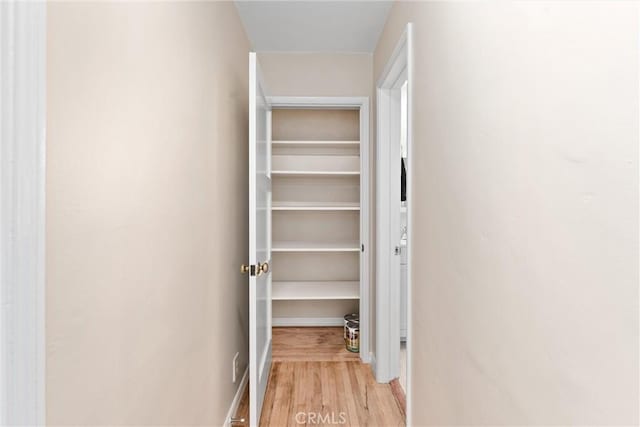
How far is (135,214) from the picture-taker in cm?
109

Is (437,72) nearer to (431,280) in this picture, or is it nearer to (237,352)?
(431,280)

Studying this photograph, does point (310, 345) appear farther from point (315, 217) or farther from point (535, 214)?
point (535, 214)

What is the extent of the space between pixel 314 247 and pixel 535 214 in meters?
2.59

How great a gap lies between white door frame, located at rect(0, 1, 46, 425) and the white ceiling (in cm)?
190

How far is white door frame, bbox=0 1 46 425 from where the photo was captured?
24.9 inches

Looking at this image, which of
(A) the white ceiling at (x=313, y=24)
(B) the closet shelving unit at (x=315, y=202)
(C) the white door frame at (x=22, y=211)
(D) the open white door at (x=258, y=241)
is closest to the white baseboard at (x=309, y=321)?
(B) the closet shelving unit at (x=315, y=202)

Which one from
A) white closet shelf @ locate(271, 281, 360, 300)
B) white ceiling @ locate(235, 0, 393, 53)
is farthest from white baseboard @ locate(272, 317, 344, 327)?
white ceiling @ locate(235, 0, 393, 53)

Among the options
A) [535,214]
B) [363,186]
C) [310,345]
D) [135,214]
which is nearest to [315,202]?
[363,186]

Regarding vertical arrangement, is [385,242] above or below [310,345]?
above

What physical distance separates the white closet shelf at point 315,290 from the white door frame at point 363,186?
195 millimetres

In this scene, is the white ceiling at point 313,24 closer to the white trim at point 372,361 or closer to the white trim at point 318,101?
the white trim at point 318,101

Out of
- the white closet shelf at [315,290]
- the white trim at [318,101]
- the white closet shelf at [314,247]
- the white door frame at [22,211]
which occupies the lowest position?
the white closet shelf at [315,290]

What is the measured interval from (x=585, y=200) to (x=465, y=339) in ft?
2.21

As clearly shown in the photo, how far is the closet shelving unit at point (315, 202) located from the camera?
3.54 meters
